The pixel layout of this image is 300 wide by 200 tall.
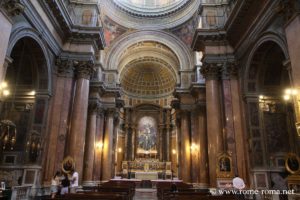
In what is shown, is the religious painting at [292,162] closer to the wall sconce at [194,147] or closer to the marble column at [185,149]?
the wall sconce at [194,147]

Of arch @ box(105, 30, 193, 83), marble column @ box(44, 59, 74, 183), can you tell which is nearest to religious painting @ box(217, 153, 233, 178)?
marble column @ box(44, 59, 74, 183)

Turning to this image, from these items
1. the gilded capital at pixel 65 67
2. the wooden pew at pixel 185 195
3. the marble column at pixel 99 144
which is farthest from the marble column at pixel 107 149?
the wooden pew at pixel 185 195

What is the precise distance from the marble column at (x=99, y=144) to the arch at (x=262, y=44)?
499 inches

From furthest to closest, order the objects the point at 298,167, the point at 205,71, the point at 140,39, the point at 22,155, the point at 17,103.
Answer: the point at 140,39 < the point at 205,71 < the point at 17,103 < the point at 22,155 < the point at 298,167

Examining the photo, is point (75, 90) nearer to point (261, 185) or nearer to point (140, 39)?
point (261, 185)

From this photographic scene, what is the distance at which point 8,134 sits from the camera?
10133 millimetres

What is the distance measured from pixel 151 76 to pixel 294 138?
2172cm

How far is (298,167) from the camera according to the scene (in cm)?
954

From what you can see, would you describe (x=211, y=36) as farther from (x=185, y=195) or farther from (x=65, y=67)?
(x=185, y=195)

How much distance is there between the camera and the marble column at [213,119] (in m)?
12.6

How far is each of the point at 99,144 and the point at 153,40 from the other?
11504 mm

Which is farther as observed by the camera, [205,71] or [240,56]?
[205,71]

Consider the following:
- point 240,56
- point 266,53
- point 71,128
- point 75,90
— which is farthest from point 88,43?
point 266,53

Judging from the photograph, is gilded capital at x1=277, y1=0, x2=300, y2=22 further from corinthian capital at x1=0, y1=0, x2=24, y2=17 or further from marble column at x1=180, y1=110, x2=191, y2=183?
marble column at x1=180, y1=110, x2=191, y2=183
